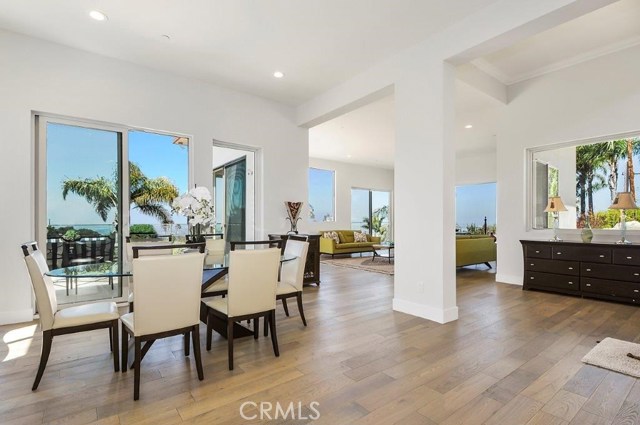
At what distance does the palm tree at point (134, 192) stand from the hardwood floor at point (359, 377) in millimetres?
1548

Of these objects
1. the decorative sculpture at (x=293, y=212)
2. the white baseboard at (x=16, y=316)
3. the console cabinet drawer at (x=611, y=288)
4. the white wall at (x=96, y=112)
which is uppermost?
the white wall at (x=96, y=112)

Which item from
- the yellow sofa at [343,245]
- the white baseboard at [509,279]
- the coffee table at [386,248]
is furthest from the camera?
the yellow sofa at [343,245]

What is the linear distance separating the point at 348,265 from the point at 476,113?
162 inches

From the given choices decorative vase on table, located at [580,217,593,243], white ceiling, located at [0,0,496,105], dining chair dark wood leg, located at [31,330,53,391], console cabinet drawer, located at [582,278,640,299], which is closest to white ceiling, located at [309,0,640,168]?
white ceiling, located at [0,0,496,105]

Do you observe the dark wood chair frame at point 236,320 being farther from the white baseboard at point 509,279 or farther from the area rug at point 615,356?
the white baseboard at point 509,279

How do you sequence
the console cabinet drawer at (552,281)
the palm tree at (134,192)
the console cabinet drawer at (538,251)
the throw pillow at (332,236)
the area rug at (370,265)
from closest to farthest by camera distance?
the palm tree at (134,192), the console cabinet drawer at (552,281), the console cabinet drawer at (538,251), the area rug at (370,265), the throw pillow at (332,236)

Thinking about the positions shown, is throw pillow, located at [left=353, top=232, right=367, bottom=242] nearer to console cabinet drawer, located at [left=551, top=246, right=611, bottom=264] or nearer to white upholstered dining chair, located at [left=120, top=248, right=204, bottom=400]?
console cabinet drawer, located at [left=551, top=246, right=611, bottom=264]

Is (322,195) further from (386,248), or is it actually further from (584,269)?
(584,269)

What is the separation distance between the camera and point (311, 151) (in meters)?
9.61

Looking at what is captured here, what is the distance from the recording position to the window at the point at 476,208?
10.2m

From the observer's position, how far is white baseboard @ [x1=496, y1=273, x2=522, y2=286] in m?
5.43

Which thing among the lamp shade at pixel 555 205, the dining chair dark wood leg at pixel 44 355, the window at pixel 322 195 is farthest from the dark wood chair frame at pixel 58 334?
the window at pixel 322 195

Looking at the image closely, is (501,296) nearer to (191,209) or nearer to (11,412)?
(191,209)

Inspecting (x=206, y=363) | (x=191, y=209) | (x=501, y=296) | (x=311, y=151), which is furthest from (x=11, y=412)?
(x=311, y=151)
